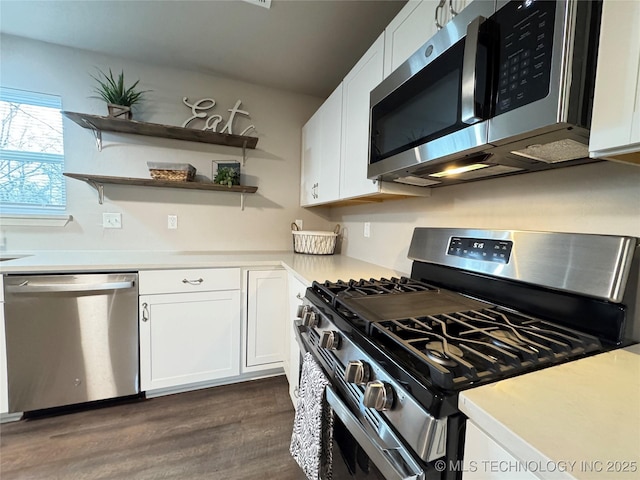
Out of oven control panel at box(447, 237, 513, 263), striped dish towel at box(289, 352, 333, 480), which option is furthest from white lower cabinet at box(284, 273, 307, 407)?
oven control panel at box(447, 237, 513, 263)

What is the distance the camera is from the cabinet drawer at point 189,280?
1709 millimetres

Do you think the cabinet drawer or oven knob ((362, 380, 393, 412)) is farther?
the cabinet drawer

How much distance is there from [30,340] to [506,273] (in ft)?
7.65

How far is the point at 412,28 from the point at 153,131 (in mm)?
1859

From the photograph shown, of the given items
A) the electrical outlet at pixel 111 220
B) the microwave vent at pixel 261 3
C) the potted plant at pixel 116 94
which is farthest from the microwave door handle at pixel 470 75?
the electrical outlet at pixel 111 220

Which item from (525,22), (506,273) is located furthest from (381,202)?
(525,22)

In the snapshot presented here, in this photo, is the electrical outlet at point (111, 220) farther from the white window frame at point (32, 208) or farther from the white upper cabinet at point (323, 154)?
the white upper cabinet at point (323, 154)

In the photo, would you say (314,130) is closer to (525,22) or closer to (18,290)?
(525,22)

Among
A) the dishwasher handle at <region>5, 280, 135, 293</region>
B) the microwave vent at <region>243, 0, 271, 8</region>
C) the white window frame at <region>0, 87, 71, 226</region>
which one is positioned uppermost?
the microwave vent at <region>243, 0, 271, 8</region>

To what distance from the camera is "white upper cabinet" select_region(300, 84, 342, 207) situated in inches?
69.9

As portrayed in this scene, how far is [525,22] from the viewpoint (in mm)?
617

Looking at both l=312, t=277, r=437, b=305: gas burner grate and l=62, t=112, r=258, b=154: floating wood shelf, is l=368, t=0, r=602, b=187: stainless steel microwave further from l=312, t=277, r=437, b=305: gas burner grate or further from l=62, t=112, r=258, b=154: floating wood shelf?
l=62, t=112, r=258, b=154: floating wood shelf

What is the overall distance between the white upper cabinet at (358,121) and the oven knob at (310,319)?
635mm

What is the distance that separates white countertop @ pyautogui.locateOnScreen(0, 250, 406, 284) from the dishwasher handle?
0.07 m
